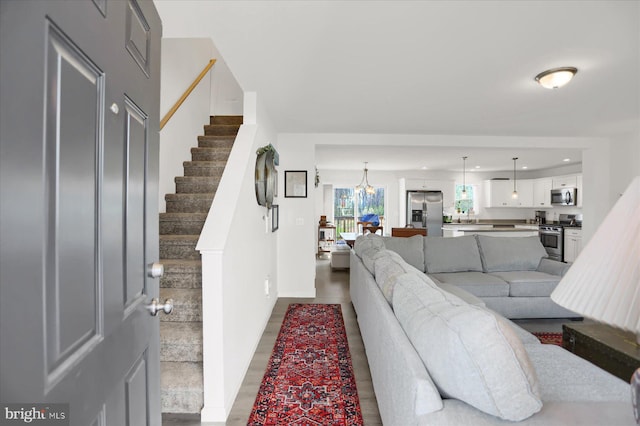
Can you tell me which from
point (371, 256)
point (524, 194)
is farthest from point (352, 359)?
point (524, 194)

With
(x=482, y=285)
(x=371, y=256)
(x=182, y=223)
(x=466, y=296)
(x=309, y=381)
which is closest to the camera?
(x=309, y=381)

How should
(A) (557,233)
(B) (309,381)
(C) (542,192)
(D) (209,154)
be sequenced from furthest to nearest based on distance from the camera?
(C) (542,192), (A) (557,233), (D) (209,154), (B) (309,381)

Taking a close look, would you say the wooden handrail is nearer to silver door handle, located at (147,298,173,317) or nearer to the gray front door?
the gray front door

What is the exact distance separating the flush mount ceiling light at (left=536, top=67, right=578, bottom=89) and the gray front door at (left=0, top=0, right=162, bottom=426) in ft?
9.95

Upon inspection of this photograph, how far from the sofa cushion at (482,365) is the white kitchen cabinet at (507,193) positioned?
28.0 feet

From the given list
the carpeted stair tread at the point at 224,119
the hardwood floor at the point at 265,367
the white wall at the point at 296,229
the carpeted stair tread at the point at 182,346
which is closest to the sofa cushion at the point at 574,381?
the hardwood floor at the point at 265,367

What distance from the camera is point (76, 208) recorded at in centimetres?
61

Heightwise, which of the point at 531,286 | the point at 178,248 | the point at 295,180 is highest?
the point at 295,180

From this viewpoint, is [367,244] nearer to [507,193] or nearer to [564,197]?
[564,197]

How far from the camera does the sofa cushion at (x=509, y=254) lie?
3.86 metres

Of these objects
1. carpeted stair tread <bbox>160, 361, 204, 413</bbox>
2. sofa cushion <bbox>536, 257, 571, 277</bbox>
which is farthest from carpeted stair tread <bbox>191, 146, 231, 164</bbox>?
sofa cushion <bbox>536, 257, 571, 277</bbox>

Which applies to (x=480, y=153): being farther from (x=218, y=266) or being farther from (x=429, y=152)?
(x=218, y=266)

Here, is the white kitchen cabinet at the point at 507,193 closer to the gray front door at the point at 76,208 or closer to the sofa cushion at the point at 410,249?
the sofa cushion at the point at 410,249

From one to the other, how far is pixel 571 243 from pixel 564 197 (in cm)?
110
